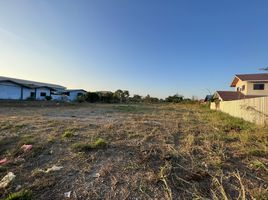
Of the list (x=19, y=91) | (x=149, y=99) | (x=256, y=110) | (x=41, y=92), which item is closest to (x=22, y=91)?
(x=19, y=91)

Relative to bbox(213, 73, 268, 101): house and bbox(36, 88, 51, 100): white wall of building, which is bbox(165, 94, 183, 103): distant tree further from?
bbox(36, 88, 51, 100): white wall of building

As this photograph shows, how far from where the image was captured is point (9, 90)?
2106 centimetres

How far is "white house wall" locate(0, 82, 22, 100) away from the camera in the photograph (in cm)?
2029

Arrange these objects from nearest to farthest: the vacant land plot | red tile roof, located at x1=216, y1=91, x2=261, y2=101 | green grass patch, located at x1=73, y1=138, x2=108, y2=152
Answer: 1. the vacant land plot
2. green grass patch, located at x1=73, y1=138, x2=108, y2=152
3. red tile roof, located at x1=216, y1=91, x2=261, y2=101

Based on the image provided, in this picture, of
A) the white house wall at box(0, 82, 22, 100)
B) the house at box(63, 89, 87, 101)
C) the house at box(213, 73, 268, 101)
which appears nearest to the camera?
the house at box(213, 73, 268, 101)

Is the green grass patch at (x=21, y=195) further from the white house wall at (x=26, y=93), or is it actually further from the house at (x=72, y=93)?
the house at (x=72, y=93)

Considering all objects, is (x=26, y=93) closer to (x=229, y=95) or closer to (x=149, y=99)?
(x=149, y=99)

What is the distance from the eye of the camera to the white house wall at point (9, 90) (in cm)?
2029

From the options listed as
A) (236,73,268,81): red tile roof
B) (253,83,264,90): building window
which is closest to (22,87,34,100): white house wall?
(236,73,268,81): red tile roof

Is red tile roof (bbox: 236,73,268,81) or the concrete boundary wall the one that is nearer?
the concrete boundary wall

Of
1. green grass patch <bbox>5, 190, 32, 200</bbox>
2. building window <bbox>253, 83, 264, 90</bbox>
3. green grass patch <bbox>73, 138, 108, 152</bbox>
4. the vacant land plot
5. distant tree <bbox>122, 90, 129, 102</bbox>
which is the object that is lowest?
green grass patch <bbox>5, 190, 32, 200</bbox>

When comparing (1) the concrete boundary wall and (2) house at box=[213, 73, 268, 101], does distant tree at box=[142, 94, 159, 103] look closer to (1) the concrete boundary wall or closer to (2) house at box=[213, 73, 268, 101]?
(2) house at box=[213, 73, 268, 101]

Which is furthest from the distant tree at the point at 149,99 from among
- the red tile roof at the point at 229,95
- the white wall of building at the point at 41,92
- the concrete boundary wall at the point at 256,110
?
the concrete boundary wall at the point at 256,110

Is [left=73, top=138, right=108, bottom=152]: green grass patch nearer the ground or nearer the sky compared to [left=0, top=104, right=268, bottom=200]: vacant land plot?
nearer the sky
